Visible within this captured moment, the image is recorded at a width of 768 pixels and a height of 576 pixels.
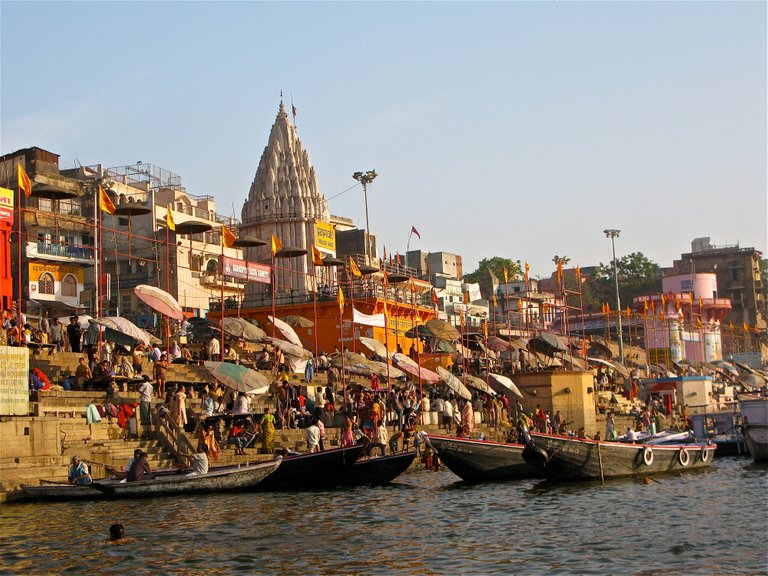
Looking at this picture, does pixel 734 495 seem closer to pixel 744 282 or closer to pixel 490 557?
pixel 490 557

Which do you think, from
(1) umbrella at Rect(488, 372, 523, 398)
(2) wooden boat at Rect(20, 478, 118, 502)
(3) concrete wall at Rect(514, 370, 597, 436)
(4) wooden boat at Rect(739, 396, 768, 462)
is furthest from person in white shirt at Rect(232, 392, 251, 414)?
(4) wooden boat at Rect(739, 396, 768, 462)

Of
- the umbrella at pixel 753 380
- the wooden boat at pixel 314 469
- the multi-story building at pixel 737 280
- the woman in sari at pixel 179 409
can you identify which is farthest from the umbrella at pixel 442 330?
the multi-story building at pixel 737 280

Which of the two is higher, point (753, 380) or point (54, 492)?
point (753, 380)

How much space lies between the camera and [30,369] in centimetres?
2475

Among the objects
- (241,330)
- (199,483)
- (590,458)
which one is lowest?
(590,458)

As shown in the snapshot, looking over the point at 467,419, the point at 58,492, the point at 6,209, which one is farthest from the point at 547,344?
the point at 58,492

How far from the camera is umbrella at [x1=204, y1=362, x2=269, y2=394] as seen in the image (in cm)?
2595

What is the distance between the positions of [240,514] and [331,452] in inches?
174

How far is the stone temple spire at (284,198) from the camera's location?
189 ft

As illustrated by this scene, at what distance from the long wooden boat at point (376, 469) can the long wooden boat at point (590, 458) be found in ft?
10.3

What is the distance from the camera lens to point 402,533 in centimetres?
1858

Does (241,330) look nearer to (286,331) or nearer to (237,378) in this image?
(286,331)

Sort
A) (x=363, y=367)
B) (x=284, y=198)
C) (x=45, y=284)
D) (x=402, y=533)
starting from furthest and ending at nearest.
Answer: (x=284, y=198) < (x=45, y=284) < (x=363, y=367) < (x=402, y=533)

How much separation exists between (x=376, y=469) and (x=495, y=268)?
71275mm
